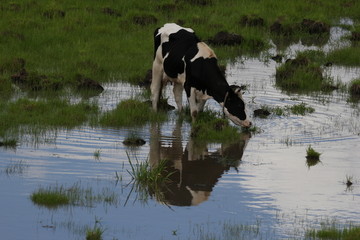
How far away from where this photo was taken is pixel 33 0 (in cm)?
2662

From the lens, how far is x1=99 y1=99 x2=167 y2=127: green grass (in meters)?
17.1

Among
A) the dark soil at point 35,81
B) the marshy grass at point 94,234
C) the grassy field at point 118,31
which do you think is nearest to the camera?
the marshy grass at point 94,234

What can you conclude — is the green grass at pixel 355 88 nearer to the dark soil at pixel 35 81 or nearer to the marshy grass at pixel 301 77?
the marshy grass at pixel 301 77

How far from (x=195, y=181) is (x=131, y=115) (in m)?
4.28

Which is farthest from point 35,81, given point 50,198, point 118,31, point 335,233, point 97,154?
point 335,233

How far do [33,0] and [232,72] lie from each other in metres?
7.00

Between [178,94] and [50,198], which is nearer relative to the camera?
[50,198]

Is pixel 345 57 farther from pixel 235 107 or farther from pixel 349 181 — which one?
pixel 349 181

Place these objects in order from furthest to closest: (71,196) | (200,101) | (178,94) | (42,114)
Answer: (178,94), (200,101), (42,114), (71,196)

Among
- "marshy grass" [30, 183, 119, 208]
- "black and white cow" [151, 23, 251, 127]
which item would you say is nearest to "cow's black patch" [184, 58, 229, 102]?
"black and white cow" [151, 23, 251, 127]

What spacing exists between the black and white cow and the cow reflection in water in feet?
2.33

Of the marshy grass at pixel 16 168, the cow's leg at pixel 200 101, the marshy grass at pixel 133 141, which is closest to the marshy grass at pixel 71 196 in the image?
the marshy grass at pixel 16 168

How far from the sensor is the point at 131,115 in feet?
57.6

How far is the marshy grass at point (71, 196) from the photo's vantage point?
38.7ft
